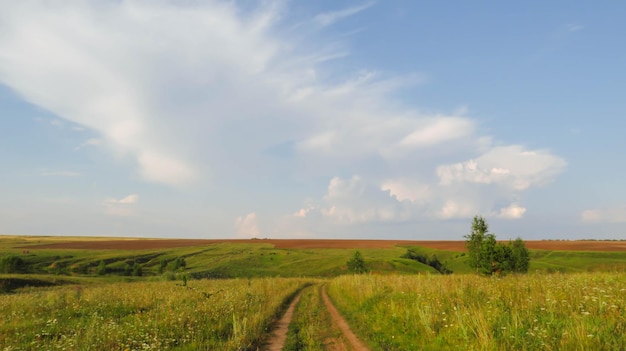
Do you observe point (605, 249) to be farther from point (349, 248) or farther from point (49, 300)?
point (49, 300)

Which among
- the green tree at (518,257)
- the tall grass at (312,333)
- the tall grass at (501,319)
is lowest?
the green tree at (518,257)

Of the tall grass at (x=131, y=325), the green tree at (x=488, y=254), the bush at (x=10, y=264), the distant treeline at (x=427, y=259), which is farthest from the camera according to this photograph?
the distant treeline at (x=427, y=259)

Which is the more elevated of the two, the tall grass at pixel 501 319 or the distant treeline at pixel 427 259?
the tall grass at pixel 501 319

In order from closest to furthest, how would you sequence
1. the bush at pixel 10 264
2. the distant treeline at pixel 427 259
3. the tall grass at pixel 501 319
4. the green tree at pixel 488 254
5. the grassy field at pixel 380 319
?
the tall grass at pixel 501 319 → the grassy field at pixel 380 319 → the green tree at pixel 488 254 → the bush at pixel 10 264 → the distant treeline at pixel 427 259

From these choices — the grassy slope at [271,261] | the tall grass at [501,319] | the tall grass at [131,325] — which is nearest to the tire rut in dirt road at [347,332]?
the tall grass at [501,319]

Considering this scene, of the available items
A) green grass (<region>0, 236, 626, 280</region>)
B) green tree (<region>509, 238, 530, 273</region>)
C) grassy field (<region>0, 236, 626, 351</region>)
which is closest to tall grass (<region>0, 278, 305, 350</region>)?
grassy field (<region>0, 236, 626, 351</region>)

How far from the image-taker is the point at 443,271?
97.6 meters

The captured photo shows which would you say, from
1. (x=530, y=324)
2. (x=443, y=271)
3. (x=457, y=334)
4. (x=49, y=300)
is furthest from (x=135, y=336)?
(x=443, y=271)

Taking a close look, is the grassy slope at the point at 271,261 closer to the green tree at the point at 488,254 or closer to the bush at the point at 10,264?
the bush at the point at 10,264

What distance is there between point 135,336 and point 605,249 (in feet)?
383

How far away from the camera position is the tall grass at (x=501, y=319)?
680cm

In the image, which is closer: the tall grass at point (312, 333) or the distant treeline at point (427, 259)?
the tall grass at point (312, 333)

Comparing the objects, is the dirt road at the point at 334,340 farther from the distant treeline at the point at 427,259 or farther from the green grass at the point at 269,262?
the distant treeline at the point at 427,259

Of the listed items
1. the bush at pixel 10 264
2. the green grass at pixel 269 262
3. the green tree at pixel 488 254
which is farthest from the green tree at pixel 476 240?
the bush at pixel 10 264
